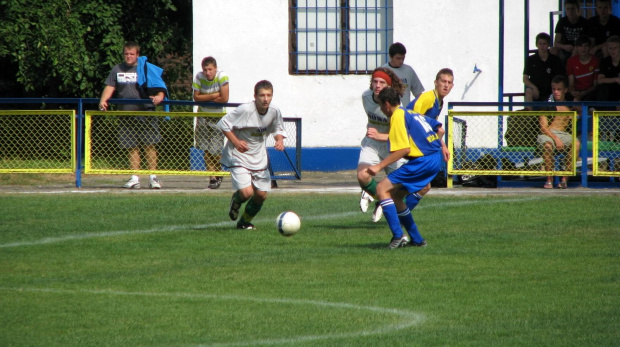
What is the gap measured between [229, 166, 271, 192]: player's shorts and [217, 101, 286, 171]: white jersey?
0.05m

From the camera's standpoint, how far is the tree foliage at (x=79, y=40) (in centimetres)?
1975

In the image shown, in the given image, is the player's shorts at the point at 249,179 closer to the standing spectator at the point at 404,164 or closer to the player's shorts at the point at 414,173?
the standing spectator at the point at 404,164

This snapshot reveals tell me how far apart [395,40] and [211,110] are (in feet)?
15.5

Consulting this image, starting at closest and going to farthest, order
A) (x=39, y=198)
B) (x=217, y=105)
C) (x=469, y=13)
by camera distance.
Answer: (x=39, y=198) < (x=217, y=105) < (x=469, y=13)

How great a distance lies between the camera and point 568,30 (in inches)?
661

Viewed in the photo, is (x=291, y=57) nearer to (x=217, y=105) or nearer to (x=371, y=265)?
(x=217, y=105)

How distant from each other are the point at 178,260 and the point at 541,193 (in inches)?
278

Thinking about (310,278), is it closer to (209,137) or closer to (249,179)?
(249,179)

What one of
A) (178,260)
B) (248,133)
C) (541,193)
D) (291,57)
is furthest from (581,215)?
(291,57)

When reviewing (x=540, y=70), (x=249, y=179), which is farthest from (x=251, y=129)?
(x=540, y=70)

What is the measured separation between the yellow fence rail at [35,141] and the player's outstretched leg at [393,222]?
735cm

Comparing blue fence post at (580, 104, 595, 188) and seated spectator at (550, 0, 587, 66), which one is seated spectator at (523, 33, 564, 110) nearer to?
seated spectator at (550, 0, 587, 66)

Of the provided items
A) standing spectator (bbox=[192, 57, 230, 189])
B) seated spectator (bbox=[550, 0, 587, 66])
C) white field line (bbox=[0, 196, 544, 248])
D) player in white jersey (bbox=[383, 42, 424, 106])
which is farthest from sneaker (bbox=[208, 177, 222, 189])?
seated spectator (bbox=[550, 0, 587, 66])

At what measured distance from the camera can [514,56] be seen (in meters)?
19.1
